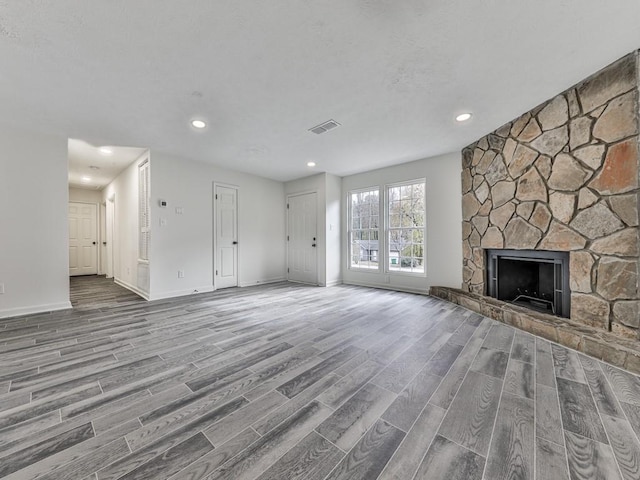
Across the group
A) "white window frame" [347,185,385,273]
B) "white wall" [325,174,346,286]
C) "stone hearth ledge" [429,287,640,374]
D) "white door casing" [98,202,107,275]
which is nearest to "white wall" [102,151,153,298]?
"white door casing" [98,202,107,275]

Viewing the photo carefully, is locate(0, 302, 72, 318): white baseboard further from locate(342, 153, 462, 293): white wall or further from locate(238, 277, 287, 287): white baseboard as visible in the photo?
locate(342, 153, 462, 293): white wall

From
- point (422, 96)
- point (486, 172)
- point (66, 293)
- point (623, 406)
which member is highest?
point (422, 96)

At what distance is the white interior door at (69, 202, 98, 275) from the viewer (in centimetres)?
728

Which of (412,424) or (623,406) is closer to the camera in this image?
(412,424)

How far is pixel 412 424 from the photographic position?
1425 millimetres

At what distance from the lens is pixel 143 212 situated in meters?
4.67

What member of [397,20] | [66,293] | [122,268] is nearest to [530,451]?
[397,20]

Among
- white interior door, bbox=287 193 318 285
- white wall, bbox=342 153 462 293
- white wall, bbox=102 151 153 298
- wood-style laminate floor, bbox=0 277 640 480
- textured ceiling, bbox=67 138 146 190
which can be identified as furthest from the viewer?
white interior door, bbox=287 193 318 285

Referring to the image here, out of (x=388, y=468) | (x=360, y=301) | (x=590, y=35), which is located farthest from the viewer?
(x=360, y=301)

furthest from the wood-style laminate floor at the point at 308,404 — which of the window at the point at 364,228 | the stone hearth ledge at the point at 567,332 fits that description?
the window at the point at 364,228

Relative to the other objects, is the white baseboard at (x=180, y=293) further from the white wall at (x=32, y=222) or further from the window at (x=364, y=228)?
the window at (x=364, y=228)

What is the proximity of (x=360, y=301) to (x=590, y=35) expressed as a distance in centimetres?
369

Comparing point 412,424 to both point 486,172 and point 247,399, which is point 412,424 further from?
point 486,172

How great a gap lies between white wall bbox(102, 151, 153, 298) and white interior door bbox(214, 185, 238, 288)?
4.15 ft
